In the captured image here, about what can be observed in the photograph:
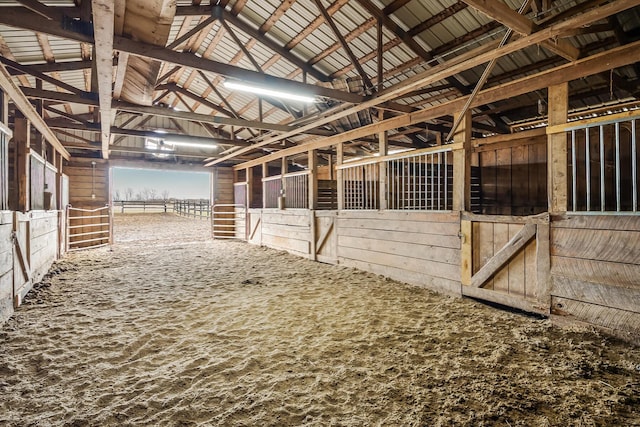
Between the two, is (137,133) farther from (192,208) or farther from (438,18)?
(192,208)

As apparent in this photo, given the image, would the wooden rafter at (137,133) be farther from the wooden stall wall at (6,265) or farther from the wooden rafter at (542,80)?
the wooden rafter at (542,80)

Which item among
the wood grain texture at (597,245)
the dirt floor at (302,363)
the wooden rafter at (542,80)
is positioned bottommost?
the dirt floor at (302,363)

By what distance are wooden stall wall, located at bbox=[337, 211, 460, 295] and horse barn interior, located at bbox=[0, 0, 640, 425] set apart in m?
0.02

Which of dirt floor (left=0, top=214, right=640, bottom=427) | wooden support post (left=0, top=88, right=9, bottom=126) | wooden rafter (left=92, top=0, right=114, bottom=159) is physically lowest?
dirt floor (left=0, top=214, right=640, bottom=427)

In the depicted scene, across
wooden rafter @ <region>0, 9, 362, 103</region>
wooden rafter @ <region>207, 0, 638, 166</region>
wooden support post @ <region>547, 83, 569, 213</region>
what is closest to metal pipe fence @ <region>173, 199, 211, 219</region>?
wooden rafter @ <region>0, 9, 362, 103</region>

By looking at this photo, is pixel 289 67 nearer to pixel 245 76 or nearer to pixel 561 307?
pixel 245 76

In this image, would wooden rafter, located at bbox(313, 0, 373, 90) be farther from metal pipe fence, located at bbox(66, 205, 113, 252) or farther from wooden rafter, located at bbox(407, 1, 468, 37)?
metal pipe fence, located at bbox(66, 205, 113, 252)

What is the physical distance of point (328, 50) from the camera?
4.66m

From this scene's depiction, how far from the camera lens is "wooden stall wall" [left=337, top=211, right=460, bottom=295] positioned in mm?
3513

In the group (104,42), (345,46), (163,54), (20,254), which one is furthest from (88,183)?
(345,46)

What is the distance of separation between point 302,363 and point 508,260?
2.15 metres

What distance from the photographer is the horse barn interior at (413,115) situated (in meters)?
2.38

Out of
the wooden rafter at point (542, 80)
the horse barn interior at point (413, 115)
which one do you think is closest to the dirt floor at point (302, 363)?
the horse barn interior at point (413, 115)

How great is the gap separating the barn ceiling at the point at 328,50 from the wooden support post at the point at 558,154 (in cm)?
20
